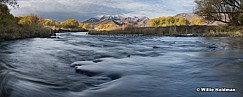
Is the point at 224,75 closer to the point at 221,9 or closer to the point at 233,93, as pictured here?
the point at 233,93

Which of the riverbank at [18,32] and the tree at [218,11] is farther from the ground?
the tree at [218,11]

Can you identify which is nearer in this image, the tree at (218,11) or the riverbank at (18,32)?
the tree at (218,11)

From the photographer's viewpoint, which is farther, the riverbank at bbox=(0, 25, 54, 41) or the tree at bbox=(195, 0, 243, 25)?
the riverbank at bbox=(0, 25, 54, 41)

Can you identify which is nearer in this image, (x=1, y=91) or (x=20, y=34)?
(x=1, y=91)

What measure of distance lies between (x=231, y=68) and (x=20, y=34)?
1405 inches

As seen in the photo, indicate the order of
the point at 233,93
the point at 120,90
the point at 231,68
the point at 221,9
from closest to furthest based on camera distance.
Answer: the point at 233,93
the point at 120,90
the point at 231,68
the point at 221,9

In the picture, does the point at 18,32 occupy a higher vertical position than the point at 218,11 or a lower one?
lower

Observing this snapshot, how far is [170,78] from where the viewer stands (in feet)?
29.4

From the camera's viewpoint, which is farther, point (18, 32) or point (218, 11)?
point (18, 32)

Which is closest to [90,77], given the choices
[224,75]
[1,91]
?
[1,91]

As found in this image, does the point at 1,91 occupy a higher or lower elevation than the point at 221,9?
Result: lower

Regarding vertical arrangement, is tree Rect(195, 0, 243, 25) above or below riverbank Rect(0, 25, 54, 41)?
above

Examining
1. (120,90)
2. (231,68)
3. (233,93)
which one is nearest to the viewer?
(233,93)

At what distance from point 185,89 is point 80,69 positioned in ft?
16.1
